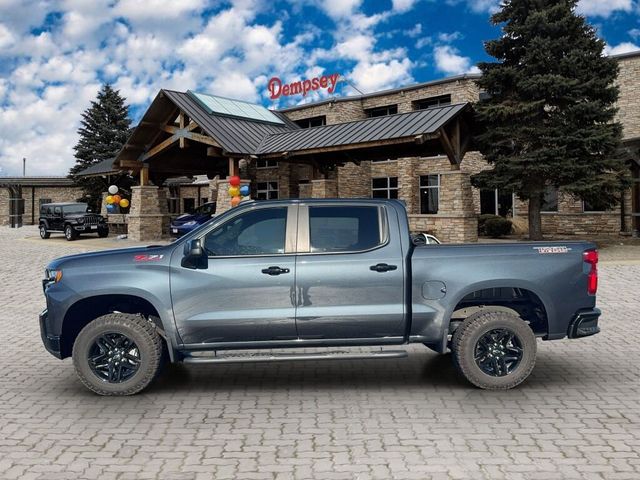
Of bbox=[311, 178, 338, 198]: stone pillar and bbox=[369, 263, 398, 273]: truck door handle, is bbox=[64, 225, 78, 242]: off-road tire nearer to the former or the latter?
bbox=[311, 178, 338, 198]: stone pillar

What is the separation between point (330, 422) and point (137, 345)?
6.73 feet

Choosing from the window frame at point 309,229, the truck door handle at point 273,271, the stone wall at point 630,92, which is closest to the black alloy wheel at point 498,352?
the window frame at point 309,229

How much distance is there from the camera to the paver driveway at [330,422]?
4.36m

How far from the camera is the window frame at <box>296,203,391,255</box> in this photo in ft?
20.8

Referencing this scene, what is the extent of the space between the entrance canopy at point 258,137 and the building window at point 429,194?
939 centimetres

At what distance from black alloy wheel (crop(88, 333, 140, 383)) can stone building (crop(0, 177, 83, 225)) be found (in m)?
57.8

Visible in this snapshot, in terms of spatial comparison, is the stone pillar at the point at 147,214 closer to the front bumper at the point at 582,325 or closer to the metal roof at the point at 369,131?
the metal roof at the point at 369,131

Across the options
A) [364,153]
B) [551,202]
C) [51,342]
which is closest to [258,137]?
[364,153]

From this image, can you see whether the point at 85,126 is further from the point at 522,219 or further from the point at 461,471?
the point at 461,471

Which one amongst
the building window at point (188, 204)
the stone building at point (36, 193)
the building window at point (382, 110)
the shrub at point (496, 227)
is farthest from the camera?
the stone building at point (36, 193)

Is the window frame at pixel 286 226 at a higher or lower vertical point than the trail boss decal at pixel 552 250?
higher

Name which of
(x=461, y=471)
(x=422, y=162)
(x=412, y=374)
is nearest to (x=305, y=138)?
(x=422, y=162)

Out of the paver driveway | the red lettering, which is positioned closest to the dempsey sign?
the red lettering

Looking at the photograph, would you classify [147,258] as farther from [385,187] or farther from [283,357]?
[385,187]
